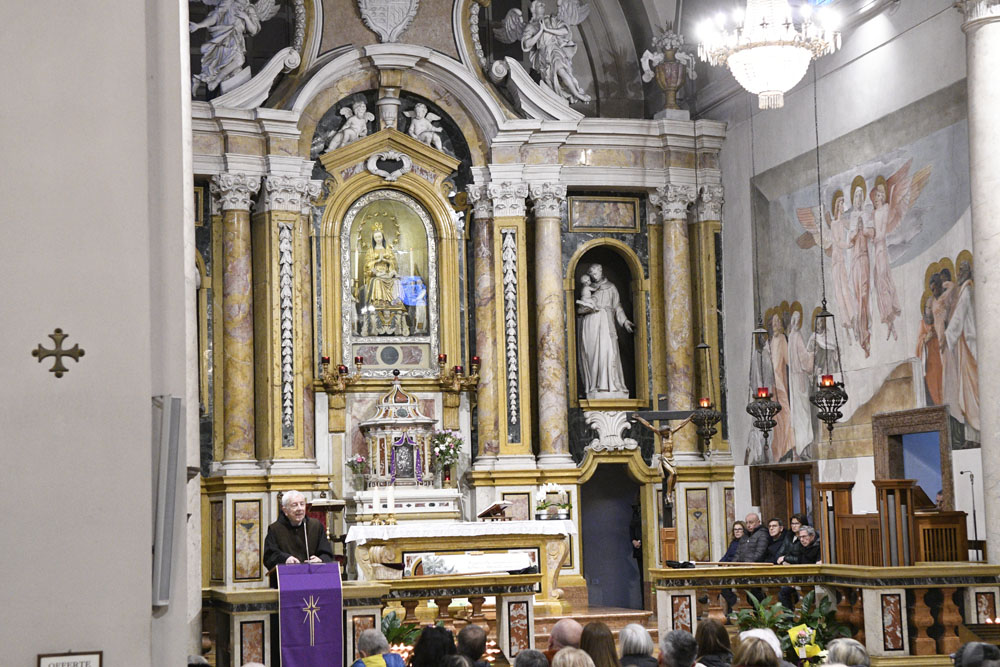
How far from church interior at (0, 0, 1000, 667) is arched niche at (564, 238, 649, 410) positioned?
56mm

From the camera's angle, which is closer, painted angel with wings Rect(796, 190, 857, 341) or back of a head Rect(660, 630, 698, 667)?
back of a head Rect(660, 630, 698, 667)

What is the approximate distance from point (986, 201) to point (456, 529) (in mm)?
6191

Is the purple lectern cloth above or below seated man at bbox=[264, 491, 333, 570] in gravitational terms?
below

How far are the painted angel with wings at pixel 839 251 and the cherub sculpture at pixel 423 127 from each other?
4857 millimetres

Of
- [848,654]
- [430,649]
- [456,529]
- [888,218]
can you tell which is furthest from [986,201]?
[430,649]

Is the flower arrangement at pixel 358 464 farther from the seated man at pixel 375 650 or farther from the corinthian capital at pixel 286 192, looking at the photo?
the seated man at pixel 375 650

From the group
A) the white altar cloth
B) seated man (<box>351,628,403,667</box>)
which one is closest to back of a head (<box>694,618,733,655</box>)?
seated man (<box>351,628,403,667</box>)

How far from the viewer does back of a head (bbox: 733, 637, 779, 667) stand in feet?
21.6

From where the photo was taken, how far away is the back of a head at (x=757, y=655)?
658 cm

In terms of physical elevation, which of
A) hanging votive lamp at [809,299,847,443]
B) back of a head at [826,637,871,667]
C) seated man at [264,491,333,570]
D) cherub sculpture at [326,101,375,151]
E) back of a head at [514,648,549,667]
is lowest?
back of a head at [826,637,871,667]

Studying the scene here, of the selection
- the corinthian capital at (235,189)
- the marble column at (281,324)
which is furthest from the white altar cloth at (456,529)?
the corinthian capital at (235,189)

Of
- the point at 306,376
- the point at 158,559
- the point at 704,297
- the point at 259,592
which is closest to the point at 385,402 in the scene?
the point at 306,376

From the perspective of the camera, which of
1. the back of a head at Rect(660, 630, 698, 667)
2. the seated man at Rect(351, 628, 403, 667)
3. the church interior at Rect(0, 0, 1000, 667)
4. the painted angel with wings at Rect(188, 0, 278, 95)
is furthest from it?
the painted angel with wings at Rect(188, 0, 278, 95)

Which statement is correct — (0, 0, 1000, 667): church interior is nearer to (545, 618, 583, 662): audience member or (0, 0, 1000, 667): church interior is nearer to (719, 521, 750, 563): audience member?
(719, 521, 750, 563): audience member
